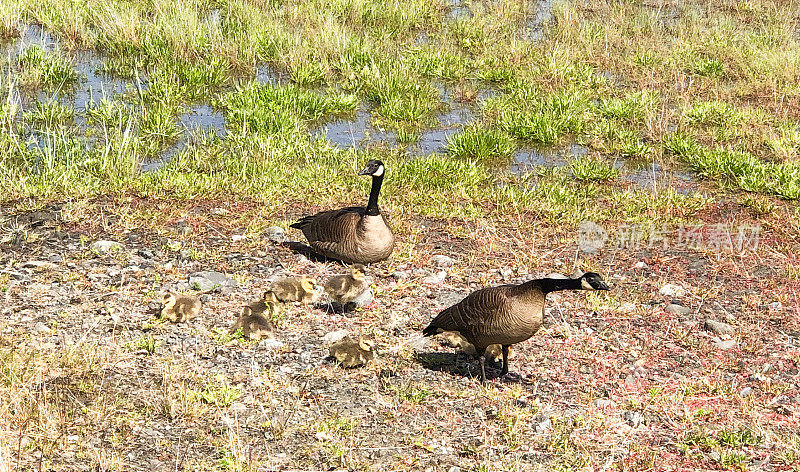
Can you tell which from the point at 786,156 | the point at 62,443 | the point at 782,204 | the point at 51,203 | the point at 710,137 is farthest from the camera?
the point at 710,137

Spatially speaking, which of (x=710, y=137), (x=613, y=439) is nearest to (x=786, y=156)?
(x=710, y=137)

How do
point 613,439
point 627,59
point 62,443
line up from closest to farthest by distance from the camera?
point 62,443
point 613,439
point 627,59

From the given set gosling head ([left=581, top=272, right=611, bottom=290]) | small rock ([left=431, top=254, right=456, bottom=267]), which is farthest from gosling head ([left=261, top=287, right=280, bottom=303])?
gosling head ([left=581, top=272, right=611, bottom=290])

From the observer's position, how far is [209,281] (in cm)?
968

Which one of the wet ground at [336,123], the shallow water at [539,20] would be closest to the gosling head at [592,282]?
the wet ground at [336,123]

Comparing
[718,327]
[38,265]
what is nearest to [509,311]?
[718,327]

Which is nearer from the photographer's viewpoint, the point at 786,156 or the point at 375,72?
the point at 786,156

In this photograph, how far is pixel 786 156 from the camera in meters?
14.0

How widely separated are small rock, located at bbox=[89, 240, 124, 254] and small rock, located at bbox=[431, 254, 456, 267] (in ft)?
11.1

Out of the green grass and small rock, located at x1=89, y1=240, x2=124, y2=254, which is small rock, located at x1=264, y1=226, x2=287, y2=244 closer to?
small rock, located at x1=89, y1=240, x2=124, y2=254

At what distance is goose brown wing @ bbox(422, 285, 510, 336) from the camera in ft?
24.8

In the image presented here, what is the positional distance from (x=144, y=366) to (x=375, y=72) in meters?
9.74

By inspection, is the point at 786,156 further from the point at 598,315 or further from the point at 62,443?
the point at 62,443

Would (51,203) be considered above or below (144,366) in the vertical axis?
below
